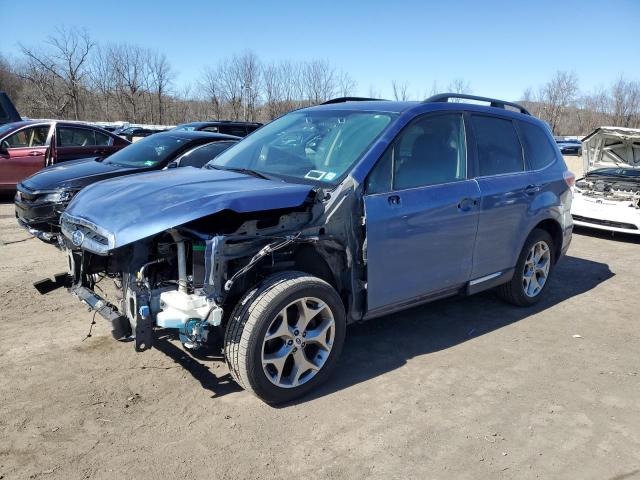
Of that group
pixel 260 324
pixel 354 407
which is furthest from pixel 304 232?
pixel 354 407

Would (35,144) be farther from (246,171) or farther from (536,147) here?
(536,147)

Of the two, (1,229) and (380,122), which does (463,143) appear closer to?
(380,122)

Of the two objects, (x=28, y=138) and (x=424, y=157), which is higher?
(x=424, y=157)

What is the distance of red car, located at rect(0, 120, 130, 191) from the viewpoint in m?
10.1

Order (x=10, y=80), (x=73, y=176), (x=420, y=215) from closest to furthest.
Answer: (x=420, y=215)
(x=73, y=176)
(x=10, y=80)

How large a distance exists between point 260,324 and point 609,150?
10.6 m

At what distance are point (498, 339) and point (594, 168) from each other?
835 centimetres

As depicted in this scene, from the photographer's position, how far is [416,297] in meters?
3.97

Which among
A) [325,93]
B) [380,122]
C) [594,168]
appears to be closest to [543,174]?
[380,122]

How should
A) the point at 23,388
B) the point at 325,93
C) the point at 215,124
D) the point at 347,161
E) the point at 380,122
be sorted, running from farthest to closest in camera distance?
the point at 325,93 → the point at 215,124 → the point at 380,122 → the point at 347,161 → the point at 23,388

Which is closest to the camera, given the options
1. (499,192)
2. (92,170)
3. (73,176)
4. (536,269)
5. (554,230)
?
(499,192)

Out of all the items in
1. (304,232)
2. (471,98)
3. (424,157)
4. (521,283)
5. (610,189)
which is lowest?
(521,283)

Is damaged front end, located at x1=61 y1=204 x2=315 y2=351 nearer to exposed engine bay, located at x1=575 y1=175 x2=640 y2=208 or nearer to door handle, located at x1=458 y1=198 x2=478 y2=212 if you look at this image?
door handle, located at x1=458 y1=198 x2=478 y2=212

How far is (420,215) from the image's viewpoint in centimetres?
377
